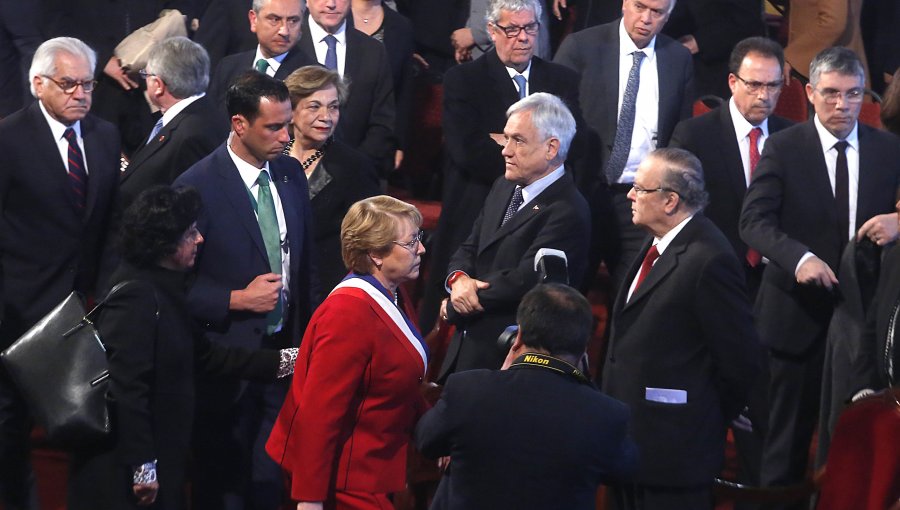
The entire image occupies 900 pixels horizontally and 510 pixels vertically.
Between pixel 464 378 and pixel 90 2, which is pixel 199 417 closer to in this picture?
pixel 464 378

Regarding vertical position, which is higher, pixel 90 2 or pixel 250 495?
pixel 90 2

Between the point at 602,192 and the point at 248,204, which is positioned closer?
the point at 248,204

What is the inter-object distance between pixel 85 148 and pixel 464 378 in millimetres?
3027

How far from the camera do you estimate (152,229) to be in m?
4.86

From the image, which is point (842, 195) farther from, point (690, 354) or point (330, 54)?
point (330, 54)

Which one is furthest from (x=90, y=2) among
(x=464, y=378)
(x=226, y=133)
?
(x=464, y=378)

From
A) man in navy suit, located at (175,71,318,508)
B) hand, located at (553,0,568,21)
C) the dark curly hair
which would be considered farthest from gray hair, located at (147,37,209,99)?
hand, located at (553,0,568,21)

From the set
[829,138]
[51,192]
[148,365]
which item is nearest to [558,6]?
[829,138]

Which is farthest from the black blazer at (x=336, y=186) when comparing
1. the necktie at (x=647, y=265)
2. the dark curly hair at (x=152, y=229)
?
the necktie at (x=647, y=265)

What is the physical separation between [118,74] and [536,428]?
16.1ft

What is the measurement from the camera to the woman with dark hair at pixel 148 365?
4.73 metres

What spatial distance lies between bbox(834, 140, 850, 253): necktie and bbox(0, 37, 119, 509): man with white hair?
328cm

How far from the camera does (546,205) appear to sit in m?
5.76

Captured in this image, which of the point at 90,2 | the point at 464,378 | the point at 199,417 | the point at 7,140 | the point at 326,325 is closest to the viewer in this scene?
the point at 464,378
